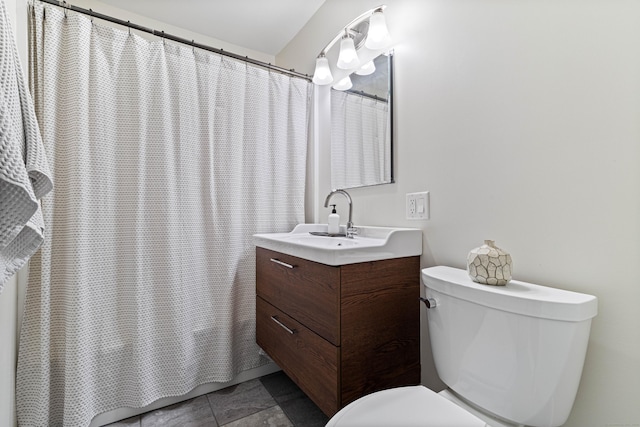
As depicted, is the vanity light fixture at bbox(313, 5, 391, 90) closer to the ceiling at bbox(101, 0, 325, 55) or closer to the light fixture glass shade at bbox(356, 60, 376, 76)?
the light fixture glass shade at bbox(356, 60, 376, 76)

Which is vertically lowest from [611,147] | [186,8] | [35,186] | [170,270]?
[170,270]

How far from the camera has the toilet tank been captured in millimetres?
645

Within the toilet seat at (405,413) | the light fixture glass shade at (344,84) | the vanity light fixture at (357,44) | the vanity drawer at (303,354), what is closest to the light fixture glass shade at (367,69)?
the vanity light fixture at (357,44)

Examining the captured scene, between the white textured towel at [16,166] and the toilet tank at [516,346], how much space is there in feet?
3.54

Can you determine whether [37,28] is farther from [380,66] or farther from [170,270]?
[380,66]

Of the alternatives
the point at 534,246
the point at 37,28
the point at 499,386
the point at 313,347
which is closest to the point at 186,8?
the point at 37,28

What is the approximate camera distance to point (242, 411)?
1383mm

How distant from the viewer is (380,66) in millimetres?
1411

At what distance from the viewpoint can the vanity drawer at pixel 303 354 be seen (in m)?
0.99

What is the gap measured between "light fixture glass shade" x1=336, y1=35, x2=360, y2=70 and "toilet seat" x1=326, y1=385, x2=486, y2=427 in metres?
1.49

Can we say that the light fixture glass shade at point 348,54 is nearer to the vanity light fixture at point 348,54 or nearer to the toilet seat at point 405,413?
the vanity light fixture at point 348,54

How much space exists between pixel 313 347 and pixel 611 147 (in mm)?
1122

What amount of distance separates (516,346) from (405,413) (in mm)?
333

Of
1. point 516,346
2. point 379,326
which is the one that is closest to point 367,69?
point 379,326
